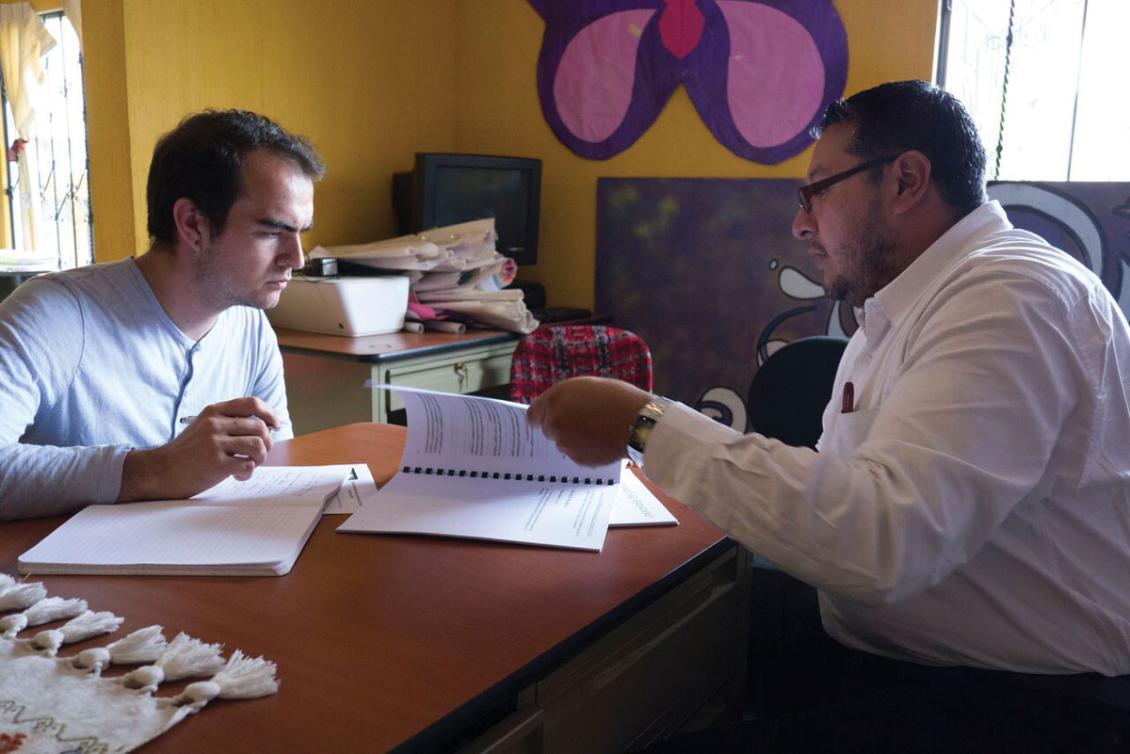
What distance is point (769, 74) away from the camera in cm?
319

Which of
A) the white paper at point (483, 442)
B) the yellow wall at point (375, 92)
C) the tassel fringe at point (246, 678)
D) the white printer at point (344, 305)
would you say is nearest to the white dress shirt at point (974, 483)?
the white paper at point (483, 442)

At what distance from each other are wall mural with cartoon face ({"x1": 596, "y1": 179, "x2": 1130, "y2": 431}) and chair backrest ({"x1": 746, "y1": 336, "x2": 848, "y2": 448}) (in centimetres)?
106

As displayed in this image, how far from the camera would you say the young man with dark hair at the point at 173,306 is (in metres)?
1.37

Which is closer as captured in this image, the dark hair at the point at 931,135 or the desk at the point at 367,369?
the dark hair at the point at 931,135

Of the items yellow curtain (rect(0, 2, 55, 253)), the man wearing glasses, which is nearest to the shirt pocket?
the man wearing glasses

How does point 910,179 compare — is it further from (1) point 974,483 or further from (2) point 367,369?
(2) point 367,369

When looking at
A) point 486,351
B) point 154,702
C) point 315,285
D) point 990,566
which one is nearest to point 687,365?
A: point 486,351

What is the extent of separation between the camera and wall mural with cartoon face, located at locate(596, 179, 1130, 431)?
3.24 m

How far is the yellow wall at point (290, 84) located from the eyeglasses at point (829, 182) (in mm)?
2308

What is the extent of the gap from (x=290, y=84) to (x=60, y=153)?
2375 mm

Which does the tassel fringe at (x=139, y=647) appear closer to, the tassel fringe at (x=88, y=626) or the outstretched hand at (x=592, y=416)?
the tassel fringe at (x=88, y=626)

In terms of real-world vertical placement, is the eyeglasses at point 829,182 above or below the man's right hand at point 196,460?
above

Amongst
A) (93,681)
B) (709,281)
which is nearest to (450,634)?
(93,681)

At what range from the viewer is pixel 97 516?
3.76 feet
